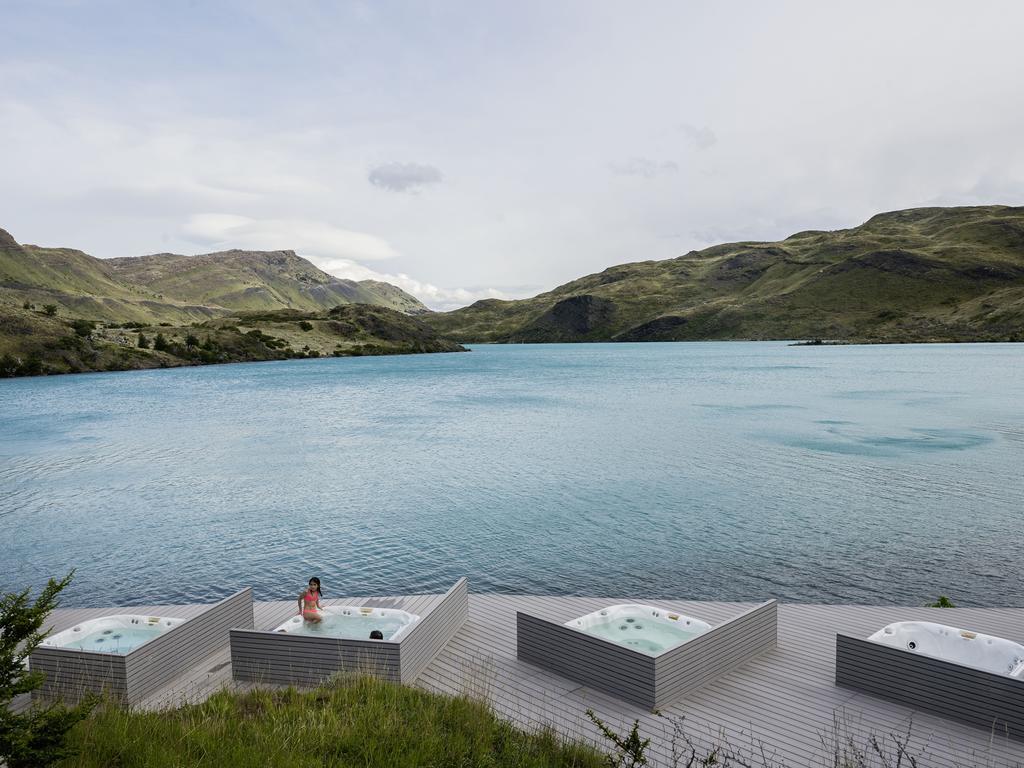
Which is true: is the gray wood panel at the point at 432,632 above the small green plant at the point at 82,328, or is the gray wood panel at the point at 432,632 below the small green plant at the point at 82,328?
below

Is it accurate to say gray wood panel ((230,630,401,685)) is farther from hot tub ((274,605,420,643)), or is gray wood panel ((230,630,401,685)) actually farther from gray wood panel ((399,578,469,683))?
hot tub ((274,605,420,643))

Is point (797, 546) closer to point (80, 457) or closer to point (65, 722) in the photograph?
point (65, 722)

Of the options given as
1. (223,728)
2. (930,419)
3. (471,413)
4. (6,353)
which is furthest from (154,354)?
(223,728)

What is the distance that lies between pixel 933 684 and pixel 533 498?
20.1 m

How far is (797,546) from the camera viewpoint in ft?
68.4

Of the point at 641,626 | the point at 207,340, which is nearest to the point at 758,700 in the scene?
the point at 641,626

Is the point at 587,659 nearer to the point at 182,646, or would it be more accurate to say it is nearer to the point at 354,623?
the point at 354,623

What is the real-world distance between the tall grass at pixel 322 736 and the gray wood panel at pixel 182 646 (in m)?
0.88

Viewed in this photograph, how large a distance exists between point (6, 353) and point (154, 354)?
22881mm

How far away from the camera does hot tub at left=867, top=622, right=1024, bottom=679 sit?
9773mm

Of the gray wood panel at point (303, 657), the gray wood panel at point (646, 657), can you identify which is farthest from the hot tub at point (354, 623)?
the gray wood panel at point (646, 657)

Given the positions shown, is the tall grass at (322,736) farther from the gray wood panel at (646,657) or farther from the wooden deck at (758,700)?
the gray wood panel at (646,657)

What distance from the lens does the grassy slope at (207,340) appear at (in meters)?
103

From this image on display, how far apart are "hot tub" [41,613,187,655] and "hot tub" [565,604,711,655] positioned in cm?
687
